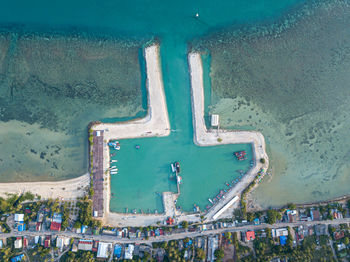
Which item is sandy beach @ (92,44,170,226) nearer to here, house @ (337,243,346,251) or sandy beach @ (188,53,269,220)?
sandy beach @ (188,53,269,220)

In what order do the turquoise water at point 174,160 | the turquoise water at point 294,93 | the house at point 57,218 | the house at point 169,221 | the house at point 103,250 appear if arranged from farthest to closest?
the turquoise water at point 294,93 → the turquoise water at point 174,160 → the house at point 169,221 → the house at point 57,218 → the house at point 103,250

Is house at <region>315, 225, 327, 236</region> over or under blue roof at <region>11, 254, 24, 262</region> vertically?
over

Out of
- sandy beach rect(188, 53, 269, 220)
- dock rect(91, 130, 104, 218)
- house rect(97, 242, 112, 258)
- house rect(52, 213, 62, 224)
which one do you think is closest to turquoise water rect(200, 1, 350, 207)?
sandy beach rect(188, 53, 269, 220)

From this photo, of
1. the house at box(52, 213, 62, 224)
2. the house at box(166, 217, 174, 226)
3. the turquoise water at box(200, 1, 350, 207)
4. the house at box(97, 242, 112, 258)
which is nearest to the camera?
the house at box(97, 242, 112, 258)

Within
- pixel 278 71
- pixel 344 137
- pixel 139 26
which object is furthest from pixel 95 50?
pixel 344 137

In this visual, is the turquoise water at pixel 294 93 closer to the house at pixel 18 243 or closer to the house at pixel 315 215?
the house at pixel 315 215

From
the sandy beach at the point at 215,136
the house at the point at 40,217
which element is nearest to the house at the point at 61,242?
the house at the point at 40,217
